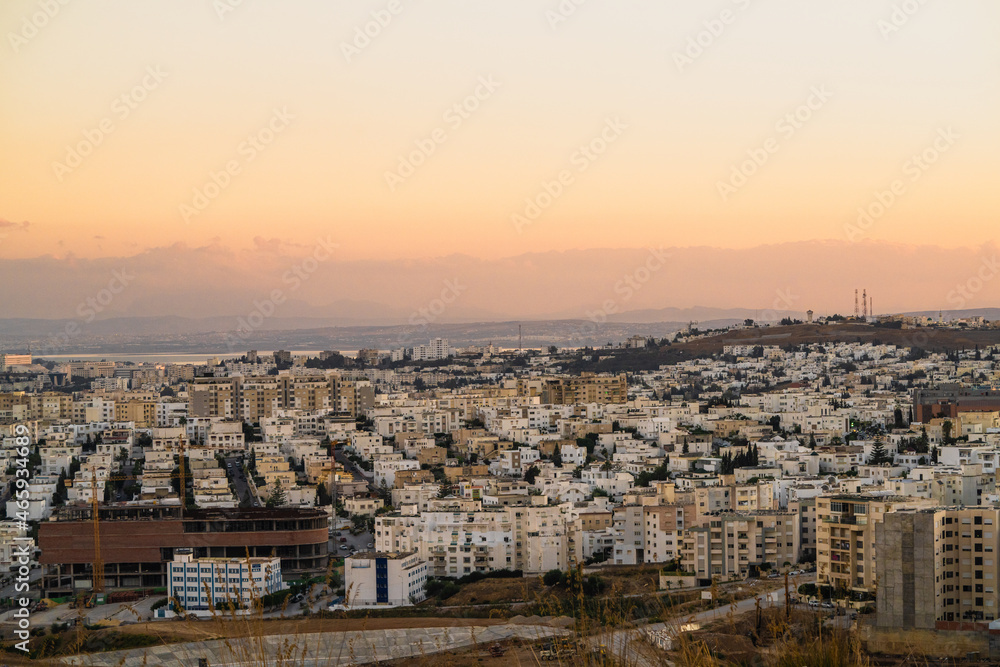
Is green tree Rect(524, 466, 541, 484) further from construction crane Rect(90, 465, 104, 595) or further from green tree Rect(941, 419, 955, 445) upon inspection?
construction crane Rect(90, 465, 104, 595)

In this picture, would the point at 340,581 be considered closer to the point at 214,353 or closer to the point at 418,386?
the point at 418,386

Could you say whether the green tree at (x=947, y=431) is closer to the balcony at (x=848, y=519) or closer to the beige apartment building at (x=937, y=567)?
the balcony at (x=848, y=519)

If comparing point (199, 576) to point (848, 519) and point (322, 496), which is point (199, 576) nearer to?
point (848, 519)

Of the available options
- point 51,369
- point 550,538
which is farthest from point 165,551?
point 51,369

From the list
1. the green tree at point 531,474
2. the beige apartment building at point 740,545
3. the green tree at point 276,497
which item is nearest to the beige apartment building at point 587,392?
the green tree at point 531,474

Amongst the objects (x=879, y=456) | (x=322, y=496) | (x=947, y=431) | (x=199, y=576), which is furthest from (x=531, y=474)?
(x=199, y=576)
